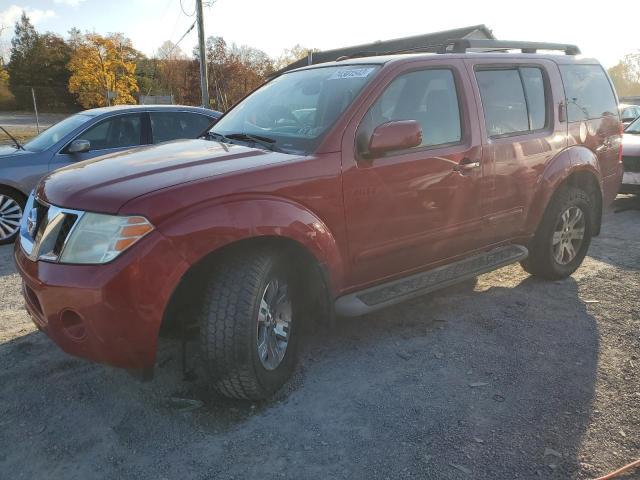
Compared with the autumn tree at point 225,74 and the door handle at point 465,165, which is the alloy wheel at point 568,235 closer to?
the door handle at point 465,165

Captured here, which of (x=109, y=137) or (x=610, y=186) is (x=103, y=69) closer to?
(x=109, y=137)

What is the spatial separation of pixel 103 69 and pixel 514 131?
4594 cm

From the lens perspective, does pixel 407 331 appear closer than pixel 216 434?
No

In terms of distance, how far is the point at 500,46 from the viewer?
4332 millimetres

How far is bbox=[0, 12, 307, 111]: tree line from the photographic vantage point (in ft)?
134

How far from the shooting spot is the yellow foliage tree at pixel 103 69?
4322 centimetres

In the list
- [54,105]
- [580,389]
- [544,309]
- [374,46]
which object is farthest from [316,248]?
[54,105]

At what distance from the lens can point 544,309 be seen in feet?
13.7

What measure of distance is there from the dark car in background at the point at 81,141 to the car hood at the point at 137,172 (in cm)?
355

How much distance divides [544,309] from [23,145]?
21.2 feet

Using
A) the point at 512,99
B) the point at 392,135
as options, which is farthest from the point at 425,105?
the point at 512,99

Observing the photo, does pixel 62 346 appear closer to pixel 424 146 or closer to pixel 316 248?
pixel 316 248

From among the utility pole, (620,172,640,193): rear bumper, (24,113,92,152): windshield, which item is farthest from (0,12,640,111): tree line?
(620,172,640,193): rear bumper

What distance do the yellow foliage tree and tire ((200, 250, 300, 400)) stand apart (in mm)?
44038
